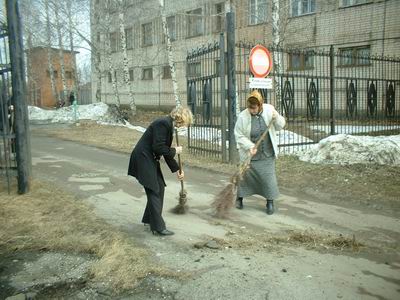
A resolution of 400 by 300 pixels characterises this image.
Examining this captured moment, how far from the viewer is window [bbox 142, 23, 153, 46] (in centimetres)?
3185

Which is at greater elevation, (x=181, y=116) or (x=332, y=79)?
(x=332, y=79)

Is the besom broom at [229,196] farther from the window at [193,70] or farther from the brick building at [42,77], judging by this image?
the brick building at [42,77]

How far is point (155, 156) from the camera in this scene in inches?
208

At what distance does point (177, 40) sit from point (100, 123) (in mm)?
11040

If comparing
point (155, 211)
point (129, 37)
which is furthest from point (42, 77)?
point (155, 211)

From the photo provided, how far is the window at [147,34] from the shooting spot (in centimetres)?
3185

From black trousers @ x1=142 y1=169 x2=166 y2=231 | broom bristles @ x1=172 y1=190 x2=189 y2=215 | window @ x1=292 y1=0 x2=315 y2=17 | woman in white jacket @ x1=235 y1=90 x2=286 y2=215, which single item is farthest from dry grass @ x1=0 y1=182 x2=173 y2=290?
window @ x1=292 y1=0 x2=315 y2=17

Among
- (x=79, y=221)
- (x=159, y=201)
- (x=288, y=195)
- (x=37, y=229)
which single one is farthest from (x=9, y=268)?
(x=288, y=195)

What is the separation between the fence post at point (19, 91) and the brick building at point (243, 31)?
488cm

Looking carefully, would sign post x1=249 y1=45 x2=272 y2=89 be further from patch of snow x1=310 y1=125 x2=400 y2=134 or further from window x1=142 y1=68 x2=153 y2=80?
window x1=142 y1=68 x2=153 y2=80

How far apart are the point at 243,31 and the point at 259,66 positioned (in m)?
16.2

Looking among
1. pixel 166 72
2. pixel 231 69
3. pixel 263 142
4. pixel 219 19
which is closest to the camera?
pixel 263 142

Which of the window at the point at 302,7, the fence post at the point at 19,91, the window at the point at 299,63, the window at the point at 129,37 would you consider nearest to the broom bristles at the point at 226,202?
the fence post at the point at 19,91

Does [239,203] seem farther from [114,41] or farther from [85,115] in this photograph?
[114,41]
